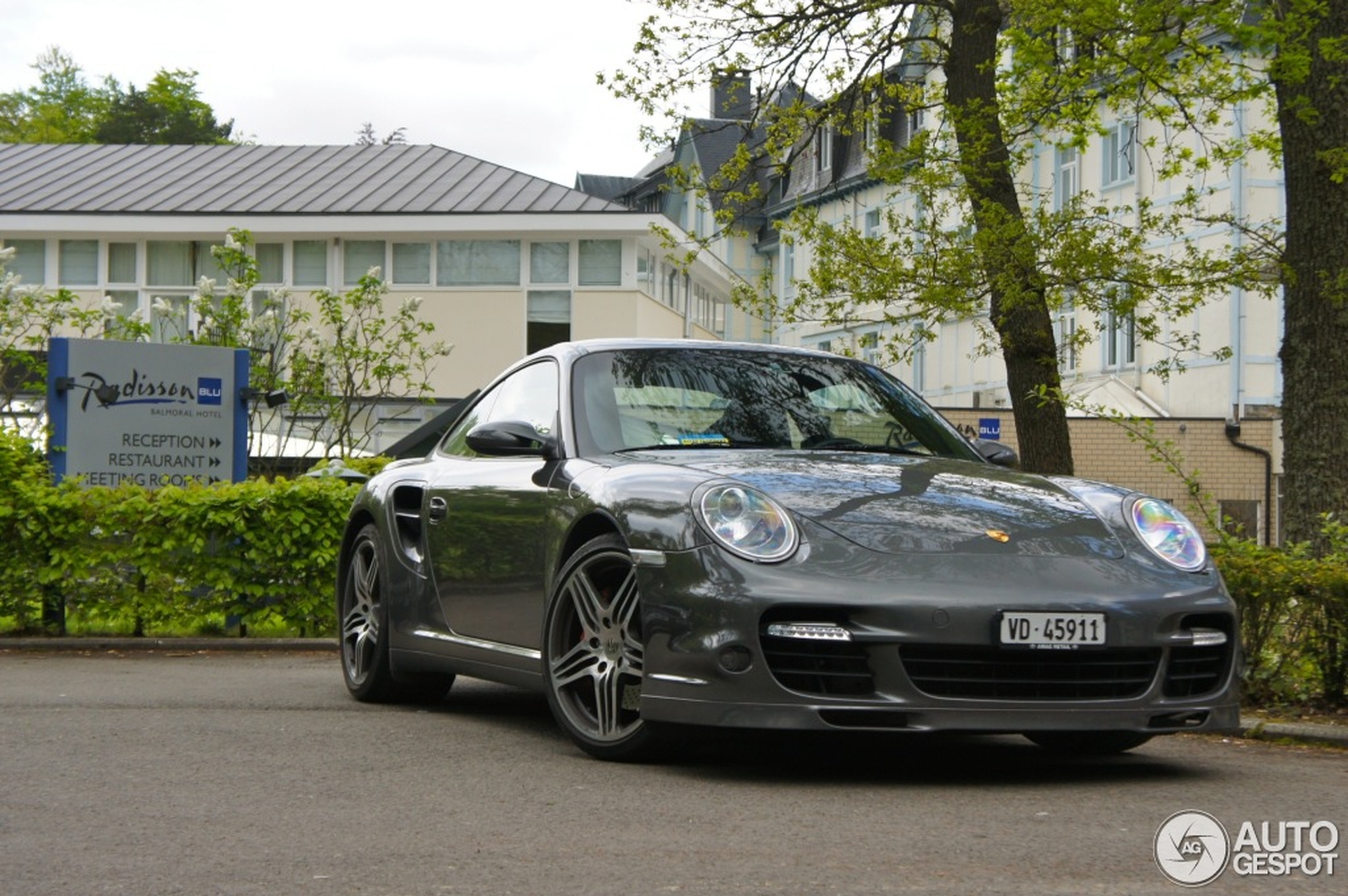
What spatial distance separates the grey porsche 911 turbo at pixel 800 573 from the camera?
19.4 feet

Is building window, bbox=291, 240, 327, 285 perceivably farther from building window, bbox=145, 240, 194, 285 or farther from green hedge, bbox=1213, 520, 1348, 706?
green hedge, bbox=1213, 520, 1348, 706

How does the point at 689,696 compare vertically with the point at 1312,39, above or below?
below

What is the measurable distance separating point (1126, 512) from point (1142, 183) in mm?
35372

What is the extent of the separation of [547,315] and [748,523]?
1422 inches

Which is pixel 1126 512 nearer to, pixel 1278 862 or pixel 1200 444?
pixel 1278 862

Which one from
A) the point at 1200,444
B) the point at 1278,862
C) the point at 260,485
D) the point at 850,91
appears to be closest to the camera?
the point at 1278,862

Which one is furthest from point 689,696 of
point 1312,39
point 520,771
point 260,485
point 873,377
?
point 260,485

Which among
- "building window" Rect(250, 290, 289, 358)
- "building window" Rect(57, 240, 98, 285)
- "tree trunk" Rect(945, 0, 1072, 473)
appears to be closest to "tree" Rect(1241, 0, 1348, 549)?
"tree trunk" Rect(945, 0, 1072, 473)

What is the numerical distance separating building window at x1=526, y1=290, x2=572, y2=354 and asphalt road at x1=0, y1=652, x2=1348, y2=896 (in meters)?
33.7

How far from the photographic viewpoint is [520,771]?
20.8 ft

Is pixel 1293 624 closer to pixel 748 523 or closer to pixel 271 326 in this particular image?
pixel 748 523

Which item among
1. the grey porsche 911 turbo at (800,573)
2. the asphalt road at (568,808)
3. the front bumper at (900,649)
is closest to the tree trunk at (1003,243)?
the grey porsche 911 turbo at (800,573)

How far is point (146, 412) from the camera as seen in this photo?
1491 centimetres

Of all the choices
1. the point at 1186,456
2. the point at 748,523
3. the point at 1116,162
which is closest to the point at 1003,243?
the point at 748,523
